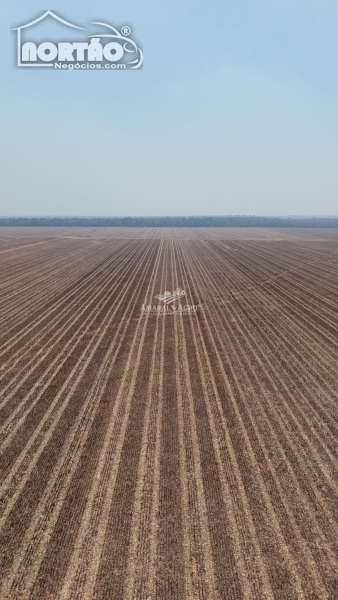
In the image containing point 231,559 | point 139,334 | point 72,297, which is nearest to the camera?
point 231,559

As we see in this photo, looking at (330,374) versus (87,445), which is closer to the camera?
(87,445)

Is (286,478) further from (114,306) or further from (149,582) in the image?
(114,306)

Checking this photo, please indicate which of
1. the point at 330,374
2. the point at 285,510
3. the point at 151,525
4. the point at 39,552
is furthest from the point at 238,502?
the point at 330,374

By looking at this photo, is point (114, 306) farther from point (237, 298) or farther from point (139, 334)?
point (237, 298)

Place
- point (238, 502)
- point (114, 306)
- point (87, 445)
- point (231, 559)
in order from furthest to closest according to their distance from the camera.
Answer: point (114, 306) < point (87, 445) < point (238, 502) < point (231, 559)

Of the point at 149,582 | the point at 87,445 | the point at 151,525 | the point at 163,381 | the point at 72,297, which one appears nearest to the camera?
the point at 149,582

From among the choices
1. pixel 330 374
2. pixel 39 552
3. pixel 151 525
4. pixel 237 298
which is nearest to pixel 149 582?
pixel 151 525
